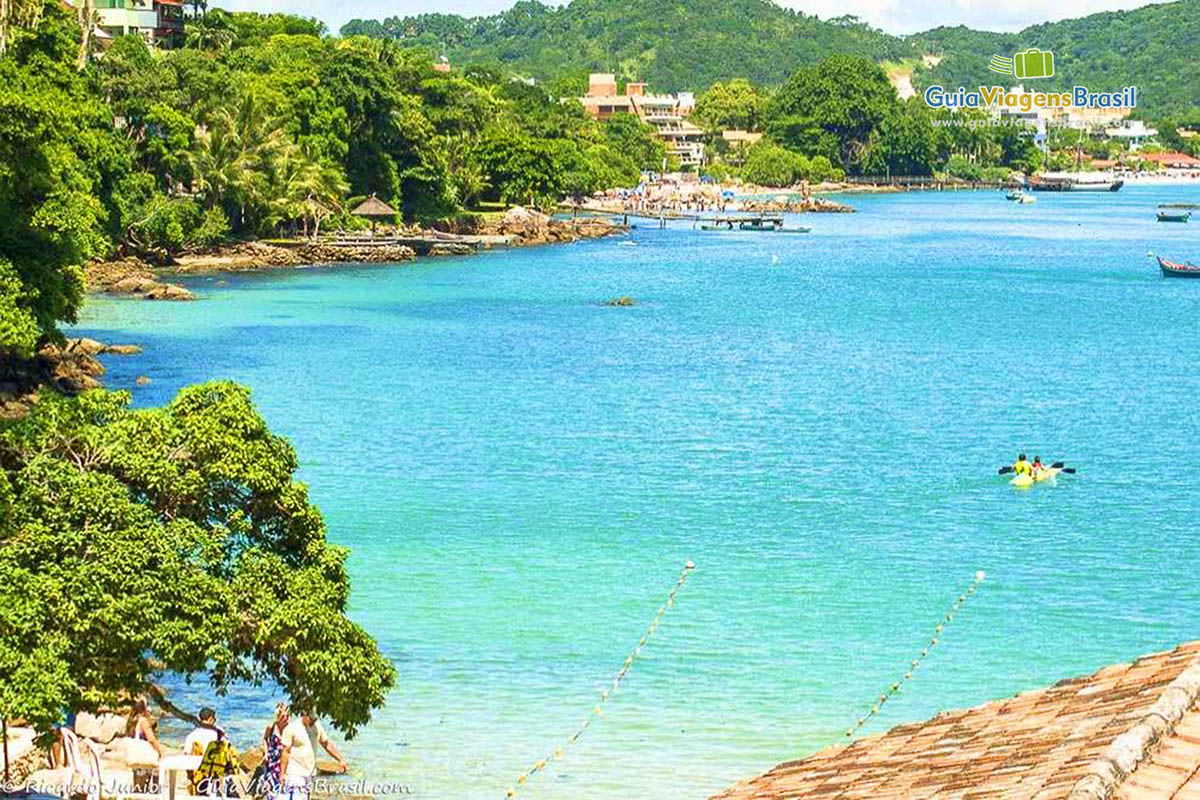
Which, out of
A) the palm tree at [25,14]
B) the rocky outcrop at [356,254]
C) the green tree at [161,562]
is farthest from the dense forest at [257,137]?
the green tree at [161,562]

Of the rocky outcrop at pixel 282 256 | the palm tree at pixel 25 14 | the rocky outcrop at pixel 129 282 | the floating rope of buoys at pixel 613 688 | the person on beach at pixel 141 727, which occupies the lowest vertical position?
the floating rope of buoys at pixel 613 688

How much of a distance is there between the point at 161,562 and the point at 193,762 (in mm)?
1966

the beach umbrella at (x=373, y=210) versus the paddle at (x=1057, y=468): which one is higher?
the beach umbrella at (x=373, y=210)

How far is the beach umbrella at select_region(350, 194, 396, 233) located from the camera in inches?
3839

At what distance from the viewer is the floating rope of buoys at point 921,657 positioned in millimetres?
22836

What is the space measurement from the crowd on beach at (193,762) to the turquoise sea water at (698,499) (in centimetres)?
311

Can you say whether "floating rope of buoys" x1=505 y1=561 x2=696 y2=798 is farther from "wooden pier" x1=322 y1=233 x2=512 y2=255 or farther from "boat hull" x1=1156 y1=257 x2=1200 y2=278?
"boat hull" x1=1156 y1=257 x2=1200 y2=278

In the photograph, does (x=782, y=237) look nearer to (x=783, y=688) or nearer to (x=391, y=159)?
(x=391, y=159)

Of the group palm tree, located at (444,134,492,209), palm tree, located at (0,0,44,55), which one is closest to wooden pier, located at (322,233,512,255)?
palm tree, located at (444,134,492,209)

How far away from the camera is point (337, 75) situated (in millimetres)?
97125

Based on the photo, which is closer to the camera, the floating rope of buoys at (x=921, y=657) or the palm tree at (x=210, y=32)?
the floating rope of buoys at (x=921, y=657)

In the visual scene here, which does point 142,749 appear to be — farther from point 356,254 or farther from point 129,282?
point 356,254

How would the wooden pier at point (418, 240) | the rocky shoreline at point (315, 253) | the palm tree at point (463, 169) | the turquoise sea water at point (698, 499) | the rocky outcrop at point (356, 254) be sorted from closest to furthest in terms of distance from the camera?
the turquoise sea water at point (698, 499), the rocky shoreline at point (315, 253), the rocky outcrop at point (356, 254), the wooden pier at point (418, 240), the palm tree at point (463, 169)

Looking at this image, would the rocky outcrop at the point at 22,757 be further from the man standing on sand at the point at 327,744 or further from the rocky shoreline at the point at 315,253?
the rocky shoreline at the point at 315,253
